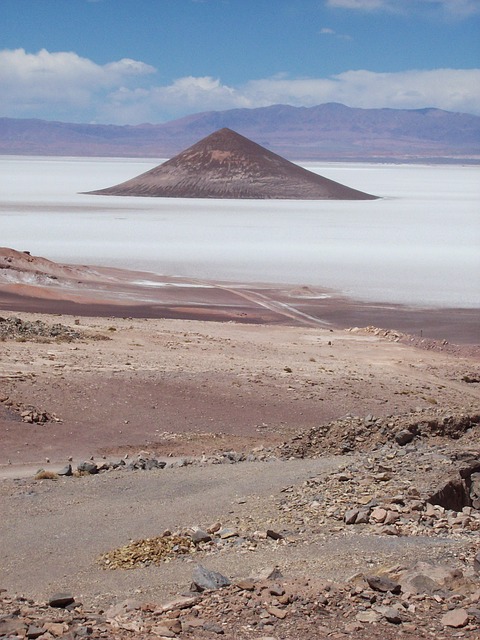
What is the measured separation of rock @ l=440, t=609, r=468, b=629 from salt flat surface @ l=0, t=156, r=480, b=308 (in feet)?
71.6

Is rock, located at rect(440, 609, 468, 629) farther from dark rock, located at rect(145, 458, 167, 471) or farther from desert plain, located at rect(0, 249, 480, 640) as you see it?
dark rock, located at rect(145, 458, 167, 471)

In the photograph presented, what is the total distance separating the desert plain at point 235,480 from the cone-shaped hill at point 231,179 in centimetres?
4616

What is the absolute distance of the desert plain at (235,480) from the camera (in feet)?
17.2

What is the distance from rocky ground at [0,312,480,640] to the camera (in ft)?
17.1

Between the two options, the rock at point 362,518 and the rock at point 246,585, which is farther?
the rock at point 362,518

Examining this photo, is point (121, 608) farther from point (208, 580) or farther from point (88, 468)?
point (88, 468)

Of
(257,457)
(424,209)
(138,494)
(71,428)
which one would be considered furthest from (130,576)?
(424,209)

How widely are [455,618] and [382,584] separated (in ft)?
1.63

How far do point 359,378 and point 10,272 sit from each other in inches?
584

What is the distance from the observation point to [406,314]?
2472cm

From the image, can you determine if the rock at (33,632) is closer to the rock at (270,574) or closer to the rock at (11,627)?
the rock at (11,627)

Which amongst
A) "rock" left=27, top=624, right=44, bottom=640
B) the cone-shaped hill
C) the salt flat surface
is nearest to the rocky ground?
"rock" left=27, top=624, right=44, bottom=640

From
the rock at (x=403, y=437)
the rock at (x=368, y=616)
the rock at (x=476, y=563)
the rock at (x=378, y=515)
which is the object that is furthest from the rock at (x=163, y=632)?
the rock at (x=403, y=437)

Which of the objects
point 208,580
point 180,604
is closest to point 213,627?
point 180,604
